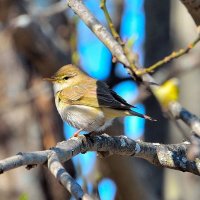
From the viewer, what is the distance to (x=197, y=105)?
19.3 ft

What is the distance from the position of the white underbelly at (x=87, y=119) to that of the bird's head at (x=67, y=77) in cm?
59

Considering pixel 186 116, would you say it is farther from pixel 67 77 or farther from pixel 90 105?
pixel 67 77

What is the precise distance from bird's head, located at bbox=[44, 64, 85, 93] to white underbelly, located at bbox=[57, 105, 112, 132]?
59 centimetres

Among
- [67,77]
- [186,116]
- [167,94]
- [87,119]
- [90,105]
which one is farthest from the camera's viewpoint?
[67,77]

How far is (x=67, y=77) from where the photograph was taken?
445cm

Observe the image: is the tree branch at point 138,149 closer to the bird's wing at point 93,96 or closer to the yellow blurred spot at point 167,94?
the yellow blurred spot at point 167,94

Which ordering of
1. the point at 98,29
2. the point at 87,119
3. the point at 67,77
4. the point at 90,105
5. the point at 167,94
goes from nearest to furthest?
the point at 167,94, the point at 98,29, the point at 87,119, the point at 90,105, the point at 67,77

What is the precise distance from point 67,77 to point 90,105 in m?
0.67

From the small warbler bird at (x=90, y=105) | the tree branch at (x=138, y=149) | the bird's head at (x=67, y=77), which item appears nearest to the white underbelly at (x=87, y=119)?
the small warbler bird at (x=90, y=105)

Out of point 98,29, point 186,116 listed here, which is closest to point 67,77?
point 98,29

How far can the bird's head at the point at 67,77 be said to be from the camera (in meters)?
4.39

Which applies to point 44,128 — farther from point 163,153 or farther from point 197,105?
point 163,153

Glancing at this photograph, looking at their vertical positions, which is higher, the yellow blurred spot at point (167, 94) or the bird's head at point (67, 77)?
the yellow blurred spot at point (167, 94)

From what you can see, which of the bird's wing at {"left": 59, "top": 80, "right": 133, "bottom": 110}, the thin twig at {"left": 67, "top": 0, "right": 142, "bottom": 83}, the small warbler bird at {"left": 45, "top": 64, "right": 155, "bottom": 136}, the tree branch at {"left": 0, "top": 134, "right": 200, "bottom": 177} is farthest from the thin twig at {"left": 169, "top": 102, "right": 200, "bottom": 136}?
the bird's wing at {"left": 59, "top": 80, "right": 133, "bottom": 110}
